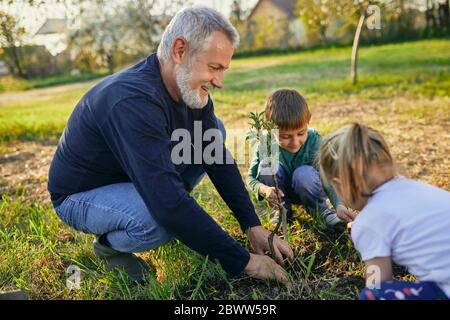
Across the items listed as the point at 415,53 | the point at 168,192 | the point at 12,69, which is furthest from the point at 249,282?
the point at 12,69

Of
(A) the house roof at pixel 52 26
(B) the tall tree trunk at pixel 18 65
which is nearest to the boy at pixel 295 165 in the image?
(A) the house roof at pixel 52 26

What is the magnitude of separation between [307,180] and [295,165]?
205 mm

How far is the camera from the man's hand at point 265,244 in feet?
8.00

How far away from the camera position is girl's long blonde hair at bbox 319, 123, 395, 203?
5.89ft

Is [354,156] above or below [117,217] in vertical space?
above

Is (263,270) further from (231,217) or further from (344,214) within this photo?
(231,217)

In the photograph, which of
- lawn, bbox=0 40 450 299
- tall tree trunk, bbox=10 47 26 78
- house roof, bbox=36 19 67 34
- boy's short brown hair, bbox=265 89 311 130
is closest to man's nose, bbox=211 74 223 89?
boy's short brown hair, bbox=265 89 311 130

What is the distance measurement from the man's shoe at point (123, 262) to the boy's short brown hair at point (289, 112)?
3.65 ft

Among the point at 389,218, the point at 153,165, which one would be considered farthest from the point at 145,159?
the point at 389,218

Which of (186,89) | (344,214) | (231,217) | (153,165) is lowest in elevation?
(231,217)

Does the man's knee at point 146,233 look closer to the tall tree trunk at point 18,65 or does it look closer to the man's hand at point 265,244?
the man's hand at point 265,244

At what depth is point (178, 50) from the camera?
2408 millimetres

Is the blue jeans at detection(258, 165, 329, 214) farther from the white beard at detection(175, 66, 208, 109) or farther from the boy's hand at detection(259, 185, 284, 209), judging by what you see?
the white beard at detection(175, 66, 208, 109)
